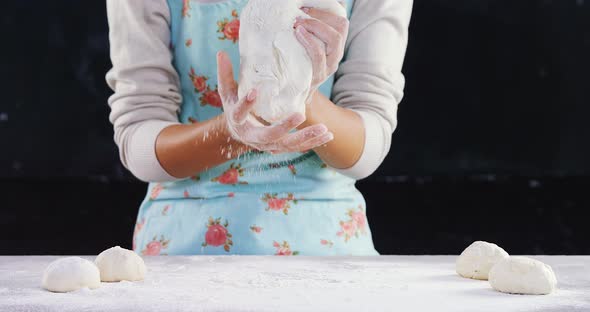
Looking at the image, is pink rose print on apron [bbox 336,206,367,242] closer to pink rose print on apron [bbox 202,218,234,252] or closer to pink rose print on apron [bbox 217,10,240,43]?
pink rose print on apron [bbox 202,218,234,252]

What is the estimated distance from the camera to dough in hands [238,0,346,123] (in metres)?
1.06

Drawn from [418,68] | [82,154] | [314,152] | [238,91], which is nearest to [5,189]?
[82,154]

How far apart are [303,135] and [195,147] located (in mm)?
276

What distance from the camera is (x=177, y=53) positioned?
151 cm

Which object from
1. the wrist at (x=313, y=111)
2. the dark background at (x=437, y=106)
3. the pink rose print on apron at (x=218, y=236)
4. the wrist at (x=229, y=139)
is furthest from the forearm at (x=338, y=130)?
the dark background at (x=437, y=106)

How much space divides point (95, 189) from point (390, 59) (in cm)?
186

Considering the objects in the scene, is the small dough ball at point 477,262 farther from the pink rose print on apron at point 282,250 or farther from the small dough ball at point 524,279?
the pink rose print on apron at point 282,250

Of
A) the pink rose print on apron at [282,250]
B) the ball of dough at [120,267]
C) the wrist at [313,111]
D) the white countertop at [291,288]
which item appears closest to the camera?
the white countertop at [291,288]

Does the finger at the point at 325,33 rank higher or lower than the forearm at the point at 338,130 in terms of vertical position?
higher

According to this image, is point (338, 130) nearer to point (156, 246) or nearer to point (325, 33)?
point (325, 33)

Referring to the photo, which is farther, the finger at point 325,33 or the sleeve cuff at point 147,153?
the sleeve cuff at point 147,153

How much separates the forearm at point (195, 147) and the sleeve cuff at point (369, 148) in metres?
0.22

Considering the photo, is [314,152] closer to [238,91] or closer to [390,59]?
[390,59]

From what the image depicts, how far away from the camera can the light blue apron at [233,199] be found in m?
1.38
